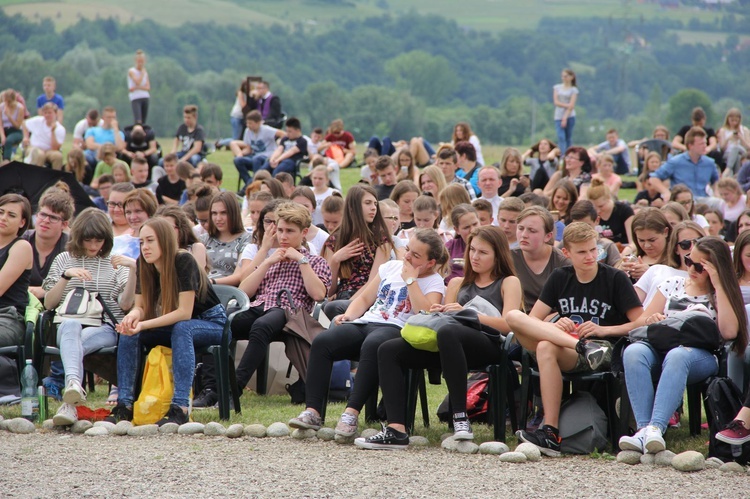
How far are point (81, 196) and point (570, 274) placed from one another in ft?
20.6

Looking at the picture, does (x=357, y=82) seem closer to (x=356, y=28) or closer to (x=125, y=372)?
(x=356, y=28)

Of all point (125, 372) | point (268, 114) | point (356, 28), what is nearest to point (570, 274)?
point (125, 372)

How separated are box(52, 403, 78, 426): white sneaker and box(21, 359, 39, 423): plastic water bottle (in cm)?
30

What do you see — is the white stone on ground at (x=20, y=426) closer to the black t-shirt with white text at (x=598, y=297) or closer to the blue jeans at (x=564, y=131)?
the black t-shirt with white text at (x=598, y=297)

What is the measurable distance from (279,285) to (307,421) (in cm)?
152

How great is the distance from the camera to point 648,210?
6.46 m

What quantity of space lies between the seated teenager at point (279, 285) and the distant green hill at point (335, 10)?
105m

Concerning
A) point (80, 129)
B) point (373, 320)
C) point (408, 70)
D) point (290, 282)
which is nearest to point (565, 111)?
point (80, 129)

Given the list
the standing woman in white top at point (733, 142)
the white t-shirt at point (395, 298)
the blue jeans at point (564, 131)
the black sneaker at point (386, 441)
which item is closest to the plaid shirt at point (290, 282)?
the white t-shirt at point (395, 298)

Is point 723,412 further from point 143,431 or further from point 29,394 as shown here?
point 29,394

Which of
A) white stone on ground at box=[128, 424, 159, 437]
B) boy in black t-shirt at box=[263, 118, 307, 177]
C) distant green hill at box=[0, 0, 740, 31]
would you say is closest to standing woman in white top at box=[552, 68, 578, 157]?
boy in black t-shirt at box=[263, 118, 307, 177]

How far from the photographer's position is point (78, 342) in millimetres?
6176

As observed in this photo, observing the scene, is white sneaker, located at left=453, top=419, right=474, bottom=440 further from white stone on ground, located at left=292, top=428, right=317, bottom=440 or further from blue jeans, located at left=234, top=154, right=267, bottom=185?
blue jeans, located at left=234, top=154, right=267, bottom=185

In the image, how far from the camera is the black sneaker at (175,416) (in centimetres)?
588
